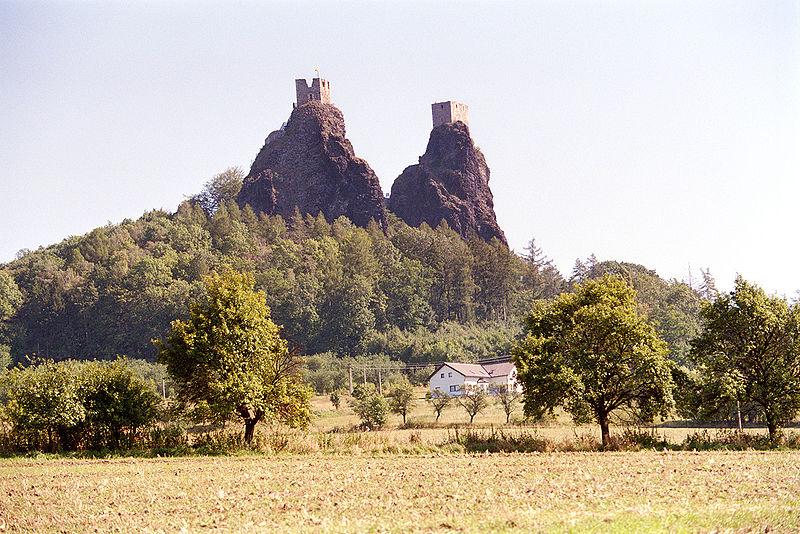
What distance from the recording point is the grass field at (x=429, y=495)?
18.7 m

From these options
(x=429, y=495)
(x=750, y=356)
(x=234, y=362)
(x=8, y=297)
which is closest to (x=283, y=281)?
(x=8, y=297)

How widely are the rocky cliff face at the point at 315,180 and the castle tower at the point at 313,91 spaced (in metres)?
3.16

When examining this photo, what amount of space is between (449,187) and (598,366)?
15460 centimetres

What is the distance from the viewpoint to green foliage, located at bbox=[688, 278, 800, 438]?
39125mm

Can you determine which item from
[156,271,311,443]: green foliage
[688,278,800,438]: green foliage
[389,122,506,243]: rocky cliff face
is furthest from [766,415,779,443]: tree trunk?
[389,122,506,243]: rocky cliff face

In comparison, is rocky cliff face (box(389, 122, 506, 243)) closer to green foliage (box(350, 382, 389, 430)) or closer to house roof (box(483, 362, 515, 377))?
Result: house roof (box(483, 362, 515, 377))

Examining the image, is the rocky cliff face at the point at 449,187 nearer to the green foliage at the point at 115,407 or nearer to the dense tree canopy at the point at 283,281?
the dense tree canopy at the point at 283,281

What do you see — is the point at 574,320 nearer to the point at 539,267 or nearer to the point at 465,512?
the point at 465,512

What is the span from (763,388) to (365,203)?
481 ft

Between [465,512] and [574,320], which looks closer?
[465,512]

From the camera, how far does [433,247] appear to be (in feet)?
543

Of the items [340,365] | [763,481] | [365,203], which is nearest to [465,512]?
[763,481]

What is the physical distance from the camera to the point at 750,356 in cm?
4069

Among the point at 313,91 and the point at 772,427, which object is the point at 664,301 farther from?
the point at 772,427
